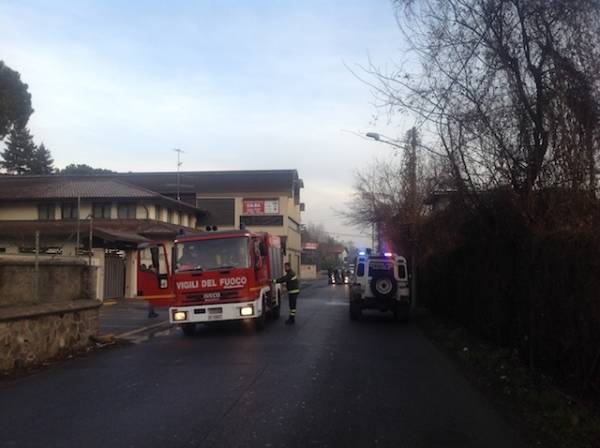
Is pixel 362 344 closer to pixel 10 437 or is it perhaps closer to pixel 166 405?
pixel 166 405

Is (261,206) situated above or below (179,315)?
above

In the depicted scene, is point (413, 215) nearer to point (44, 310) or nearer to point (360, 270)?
point (360, 270)

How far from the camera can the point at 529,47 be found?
1074cm

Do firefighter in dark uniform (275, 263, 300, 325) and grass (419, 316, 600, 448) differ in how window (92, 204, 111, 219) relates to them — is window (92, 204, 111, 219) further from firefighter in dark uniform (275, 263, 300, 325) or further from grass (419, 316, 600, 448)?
grass (419, 316, 600, 448)

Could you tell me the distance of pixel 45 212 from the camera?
42.0 meters

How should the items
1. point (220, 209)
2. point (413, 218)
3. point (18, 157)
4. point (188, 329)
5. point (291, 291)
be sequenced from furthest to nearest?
point (18, 157) < point (220, 209) < point (413, 218) < point (291, 291) < point (188, 329)

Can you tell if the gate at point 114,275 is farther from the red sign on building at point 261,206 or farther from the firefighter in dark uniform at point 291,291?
the red sign on building at point 261,206

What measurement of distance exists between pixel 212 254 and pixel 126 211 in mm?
25976

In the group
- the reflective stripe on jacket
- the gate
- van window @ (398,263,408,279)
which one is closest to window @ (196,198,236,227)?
the gate

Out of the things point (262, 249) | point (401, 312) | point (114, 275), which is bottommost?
point (401, 312)

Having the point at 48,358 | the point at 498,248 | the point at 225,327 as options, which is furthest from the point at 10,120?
the point at 498,248

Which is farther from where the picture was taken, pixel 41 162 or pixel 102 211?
pixel 41 162

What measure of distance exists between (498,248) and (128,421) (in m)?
7.63

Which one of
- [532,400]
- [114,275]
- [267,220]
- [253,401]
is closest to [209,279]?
[253,401]
